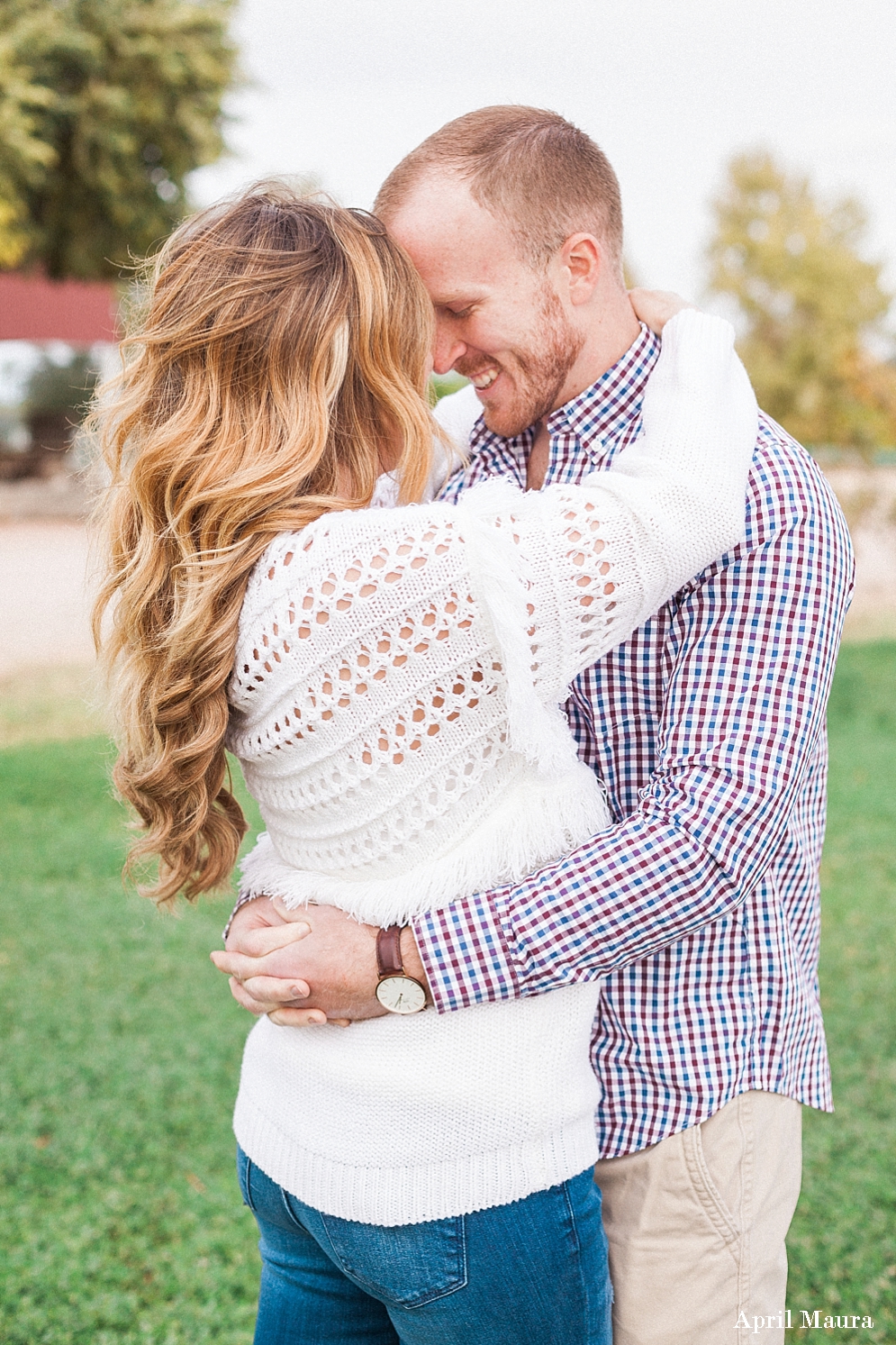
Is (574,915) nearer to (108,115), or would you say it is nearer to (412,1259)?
(412,1259)

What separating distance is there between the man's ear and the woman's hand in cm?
10

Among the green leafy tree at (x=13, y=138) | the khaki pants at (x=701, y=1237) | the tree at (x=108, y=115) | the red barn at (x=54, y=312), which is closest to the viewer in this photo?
the khaki pants at (x=701, y=1237)

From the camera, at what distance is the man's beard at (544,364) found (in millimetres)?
2057

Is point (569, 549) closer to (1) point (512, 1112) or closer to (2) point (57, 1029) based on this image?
(1) point (512, 1112)

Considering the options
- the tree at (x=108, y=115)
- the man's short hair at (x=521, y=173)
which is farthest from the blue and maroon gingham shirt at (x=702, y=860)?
the tree at (x=108, y=115)

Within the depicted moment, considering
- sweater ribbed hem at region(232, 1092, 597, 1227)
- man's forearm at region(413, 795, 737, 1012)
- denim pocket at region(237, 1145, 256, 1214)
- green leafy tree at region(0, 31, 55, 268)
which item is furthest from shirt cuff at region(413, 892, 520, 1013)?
green leafy tree at region(0, 31, 55, 268)

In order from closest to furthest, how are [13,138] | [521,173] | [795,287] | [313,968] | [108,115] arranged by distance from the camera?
[313,968]
[521,173]
[13,138]
[108,115]
[795,287]

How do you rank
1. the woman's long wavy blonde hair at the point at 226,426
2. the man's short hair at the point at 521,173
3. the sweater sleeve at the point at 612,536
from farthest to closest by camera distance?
the man's short hair at the point at 521,173 < the woman's long wavy blonde hair at the point at 226,426 < the sweater sleeve at the point at 612,536

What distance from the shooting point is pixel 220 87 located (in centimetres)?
1463

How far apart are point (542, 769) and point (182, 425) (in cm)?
69

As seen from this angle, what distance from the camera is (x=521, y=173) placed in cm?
204

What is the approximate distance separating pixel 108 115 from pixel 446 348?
13719 mm

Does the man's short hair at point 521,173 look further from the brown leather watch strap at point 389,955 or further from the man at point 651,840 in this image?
the brown leather watch strap at point 389,955

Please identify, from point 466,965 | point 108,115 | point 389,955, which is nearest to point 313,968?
point 389,955
